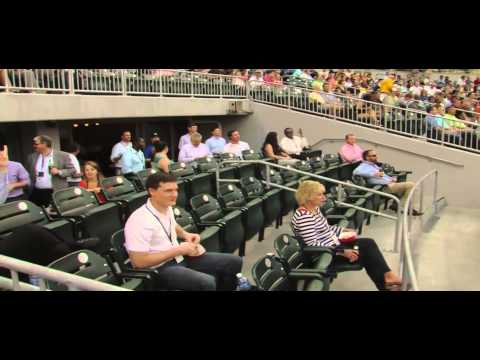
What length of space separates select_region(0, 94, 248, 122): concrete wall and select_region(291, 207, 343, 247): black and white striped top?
4.53 metres

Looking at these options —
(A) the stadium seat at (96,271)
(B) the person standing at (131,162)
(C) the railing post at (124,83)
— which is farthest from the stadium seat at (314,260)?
(C) the railing post at (124,83)

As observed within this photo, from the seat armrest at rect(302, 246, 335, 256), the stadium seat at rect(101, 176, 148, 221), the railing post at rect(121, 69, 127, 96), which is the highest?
the railing post at rect(121, 69, 127, 96)

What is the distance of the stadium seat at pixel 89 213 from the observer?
14.0ft

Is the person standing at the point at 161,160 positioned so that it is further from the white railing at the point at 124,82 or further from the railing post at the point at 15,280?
the railing post at the point at 15,280

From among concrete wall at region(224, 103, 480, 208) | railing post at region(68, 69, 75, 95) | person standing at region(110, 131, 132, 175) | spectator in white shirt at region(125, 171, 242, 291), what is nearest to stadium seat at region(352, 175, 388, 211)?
concrete wall at region(224, 103, 480, 208)

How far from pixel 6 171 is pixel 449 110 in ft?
37.4

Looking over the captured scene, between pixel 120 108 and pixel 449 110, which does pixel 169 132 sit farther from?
pixel 449 110

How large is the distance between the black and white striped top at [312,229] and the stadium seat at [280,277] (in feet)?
2.68

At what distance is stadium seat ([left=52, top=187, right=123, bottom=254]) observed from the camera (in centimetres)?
426

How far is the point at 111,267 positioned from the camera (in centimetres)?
321

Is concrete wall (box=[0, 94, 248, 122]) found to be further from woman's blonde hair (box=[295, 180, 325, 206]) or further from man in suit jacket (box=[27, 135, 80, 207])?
woman's blonde hair (box=[295, 180, 325, 206])
